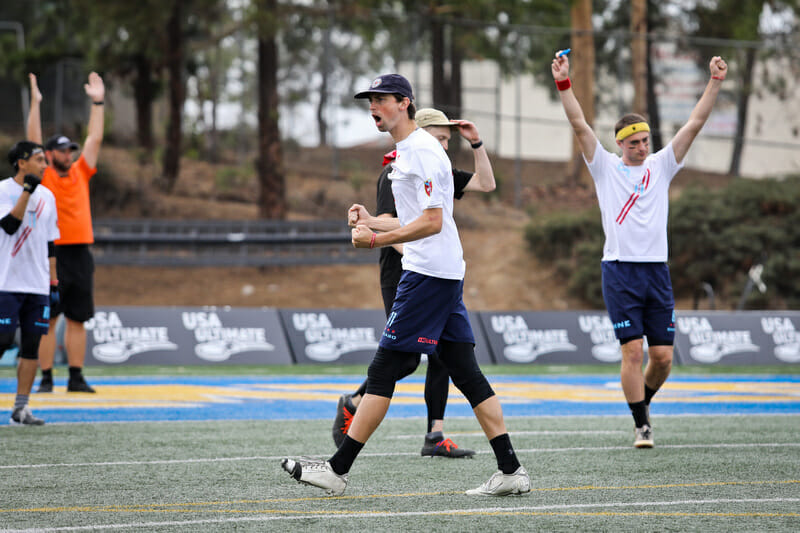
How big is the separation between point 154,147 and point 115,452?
89.0 feet

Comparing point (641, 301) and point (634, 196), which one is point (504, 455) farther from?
point (634, 196)

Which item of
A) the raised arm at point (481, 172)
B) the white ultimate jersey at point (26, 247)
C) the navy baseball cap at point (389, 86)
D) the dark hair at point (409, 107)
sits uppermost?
the navy baseball cap at point (389, 86)

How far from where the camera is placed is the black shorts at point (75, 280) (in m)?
10.8

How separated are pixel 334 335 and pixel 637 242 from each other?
30.1ft

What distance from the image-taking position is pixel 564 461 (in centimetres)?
703

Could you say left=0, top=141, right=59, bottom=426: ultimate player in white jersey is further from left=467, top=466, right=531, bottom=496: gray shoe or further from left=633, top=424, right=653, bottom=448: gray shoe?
left=633, top=424, right=653, bottom=448: gray shoe

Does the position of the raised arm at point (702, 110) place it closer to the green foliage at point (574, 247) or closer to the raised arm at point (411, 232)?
the raised arm at point (411, 232)

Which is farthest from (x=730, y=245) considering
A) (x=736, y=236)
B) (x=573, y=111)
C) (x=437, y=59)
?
(x=573, y=111)

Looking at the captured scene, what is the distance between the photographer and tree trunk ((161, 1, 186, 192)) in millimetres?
28578

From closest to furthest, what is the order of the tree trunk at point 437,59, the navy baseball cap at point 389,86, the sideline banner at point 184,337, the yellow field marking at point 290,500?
the yellow field marking at point 290,500, the navy baseball cap at point 389,86, the sideline banner at point 184,337, the tree trunk at point 437,59

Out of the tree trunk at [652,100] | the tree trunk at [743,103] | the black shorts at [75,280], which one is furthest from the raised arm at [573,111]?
the tree trunk at [743,103]

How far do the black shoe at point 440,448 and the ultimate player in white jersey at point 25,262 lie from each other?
345cm

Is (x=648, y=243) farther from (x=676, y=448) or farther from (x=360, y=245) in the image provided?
(x=360, y=245)

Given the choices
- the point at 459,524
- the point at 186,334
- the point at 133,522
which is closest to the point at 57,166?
the point at 186,334
